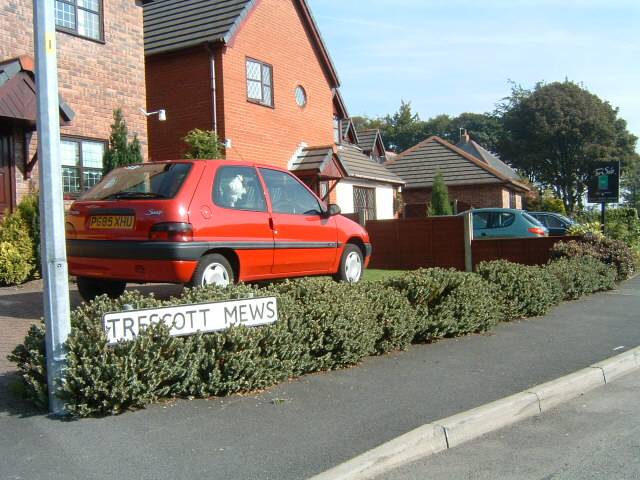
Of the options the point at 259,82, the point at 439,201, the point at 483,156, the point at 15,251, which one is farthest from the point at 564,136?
the point at 15,251

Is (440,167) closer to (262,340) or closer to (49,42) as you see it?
(262,340)

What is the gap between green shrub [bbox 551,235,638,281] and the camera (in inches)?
556

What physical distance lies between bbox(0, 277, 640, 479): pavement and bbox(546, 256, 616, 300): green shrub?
4.24 metres

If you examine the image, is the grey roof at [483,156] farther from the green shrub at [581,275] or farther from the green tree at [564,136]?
A: the green shrub at [581,275]

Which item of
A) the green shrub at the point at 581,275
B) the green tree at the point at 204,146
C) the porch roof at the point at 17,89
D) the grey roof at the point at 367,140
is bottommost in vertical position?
the green shrub at the point at 581,275

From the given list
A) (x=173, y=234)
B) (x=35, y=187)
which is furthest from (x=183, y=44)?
(x=173, y=234)

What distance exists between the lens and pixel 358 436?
4.70 meters

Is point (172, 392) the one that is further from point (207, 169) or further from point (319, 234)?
point (319, 234)

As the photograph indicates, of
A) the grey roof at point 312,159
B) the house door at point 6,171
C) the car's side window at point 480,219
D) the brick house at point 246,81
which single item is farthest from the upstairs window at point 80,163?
the car's side window at point 480,219

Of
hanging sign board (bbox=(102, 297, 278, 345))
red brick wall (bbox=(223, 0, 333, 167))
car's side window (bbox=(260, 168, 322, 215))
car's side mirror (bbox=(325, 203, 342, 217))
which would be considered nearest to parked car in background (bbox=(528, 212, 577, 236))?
red brick wall (bbox=(223, 0, 333, 167))

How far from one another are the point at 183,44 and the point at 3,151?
701 cm

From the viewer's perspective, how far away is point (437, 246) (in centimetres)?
1634

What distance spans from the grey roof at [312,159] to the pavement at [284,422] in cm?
1253

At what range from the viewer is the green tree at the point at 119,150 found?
44.5ft
